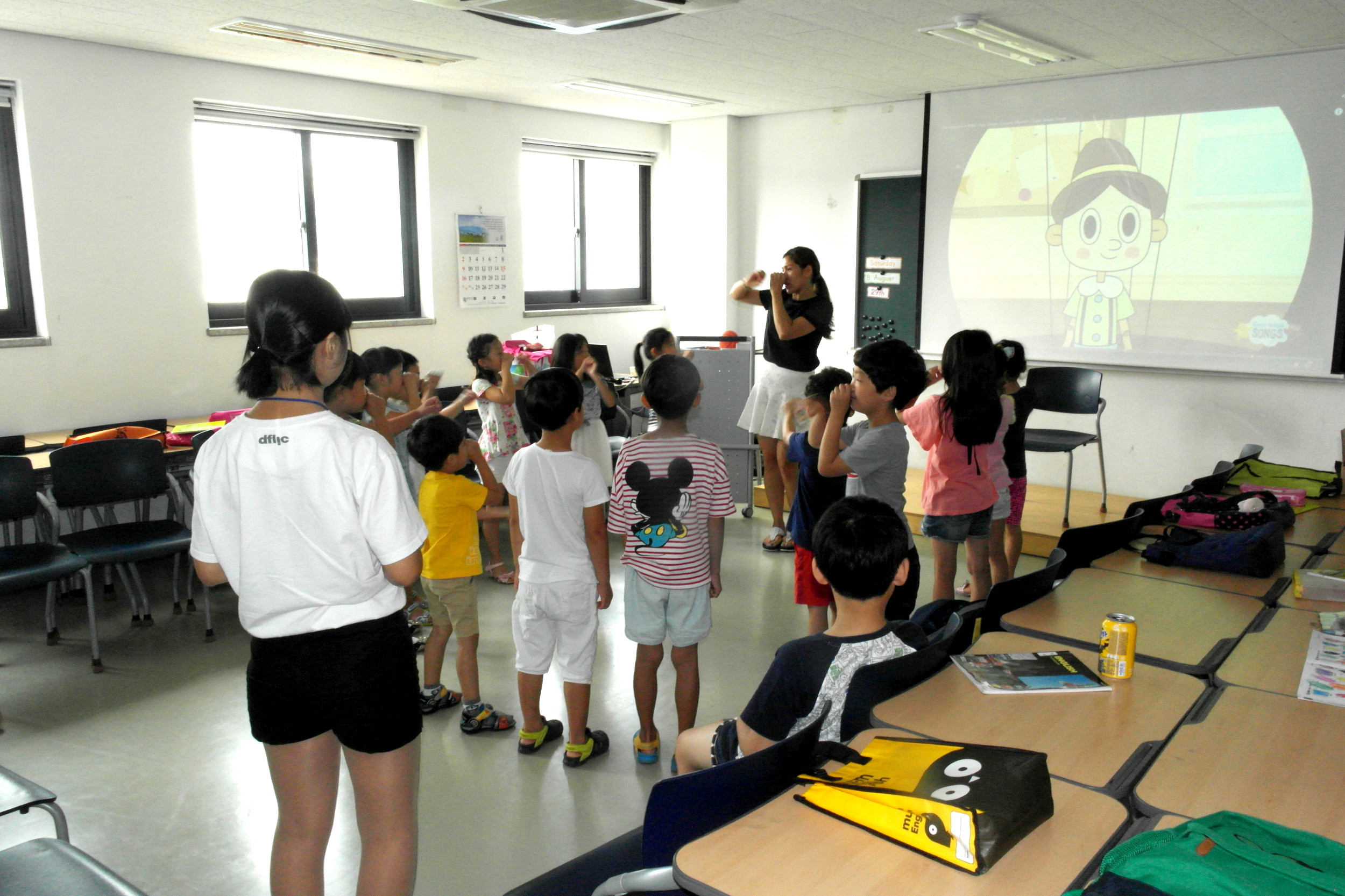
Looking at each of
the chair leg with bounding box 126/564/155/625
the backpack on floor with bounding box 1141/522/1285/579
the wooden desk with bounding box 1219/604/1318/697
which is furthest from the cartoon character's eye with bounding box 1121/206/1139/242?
the chair leg with bounding box 126/564/155/625

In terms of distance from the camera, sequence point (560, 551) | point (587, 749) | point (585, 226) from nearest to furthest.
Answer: point (560, 551) → point (587, 749) → point (585, 226)

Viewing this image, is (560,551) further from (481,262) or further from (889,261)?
(889,261)

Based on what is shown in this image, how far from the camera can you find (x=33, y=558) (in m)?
3.57

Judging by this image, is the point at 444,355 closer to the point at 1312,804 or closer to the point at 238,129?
the point at 238,129

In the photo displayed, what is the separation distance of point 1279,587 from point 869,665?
61.5 inches

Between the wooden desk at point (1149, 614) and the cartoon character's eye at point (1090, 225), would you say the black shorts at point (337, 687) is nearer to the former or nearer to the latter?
the wooden desk at point (1149, 614)

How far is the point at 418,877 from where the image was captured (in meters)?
2.29

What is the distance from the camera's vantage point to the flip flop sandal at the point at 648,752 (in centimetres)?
288

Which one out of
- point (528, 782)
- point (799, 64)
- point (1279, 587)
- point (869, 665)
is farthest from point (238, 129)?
point (1279, 587)

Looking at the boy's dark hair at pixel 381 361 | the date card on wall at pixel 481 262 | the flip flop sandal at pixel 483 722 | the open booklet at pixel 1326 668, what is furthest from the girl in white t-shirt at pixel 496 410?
the open booklet at pixel 1326 668

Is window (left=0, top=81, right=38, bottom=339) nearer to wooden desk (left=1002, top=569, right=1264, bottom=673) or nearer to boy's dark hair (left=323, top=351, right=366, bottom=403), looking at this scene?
boy's dark hair (left=323, top=351, right=366, bottom=403)

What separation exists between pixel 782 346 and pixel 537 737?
107 inches

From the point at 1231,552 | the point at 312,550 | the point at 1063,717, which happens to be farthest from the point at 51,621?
the point at 1231,552

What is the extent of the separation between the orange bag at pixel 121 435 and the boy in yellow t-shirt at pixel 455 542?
204 cm
